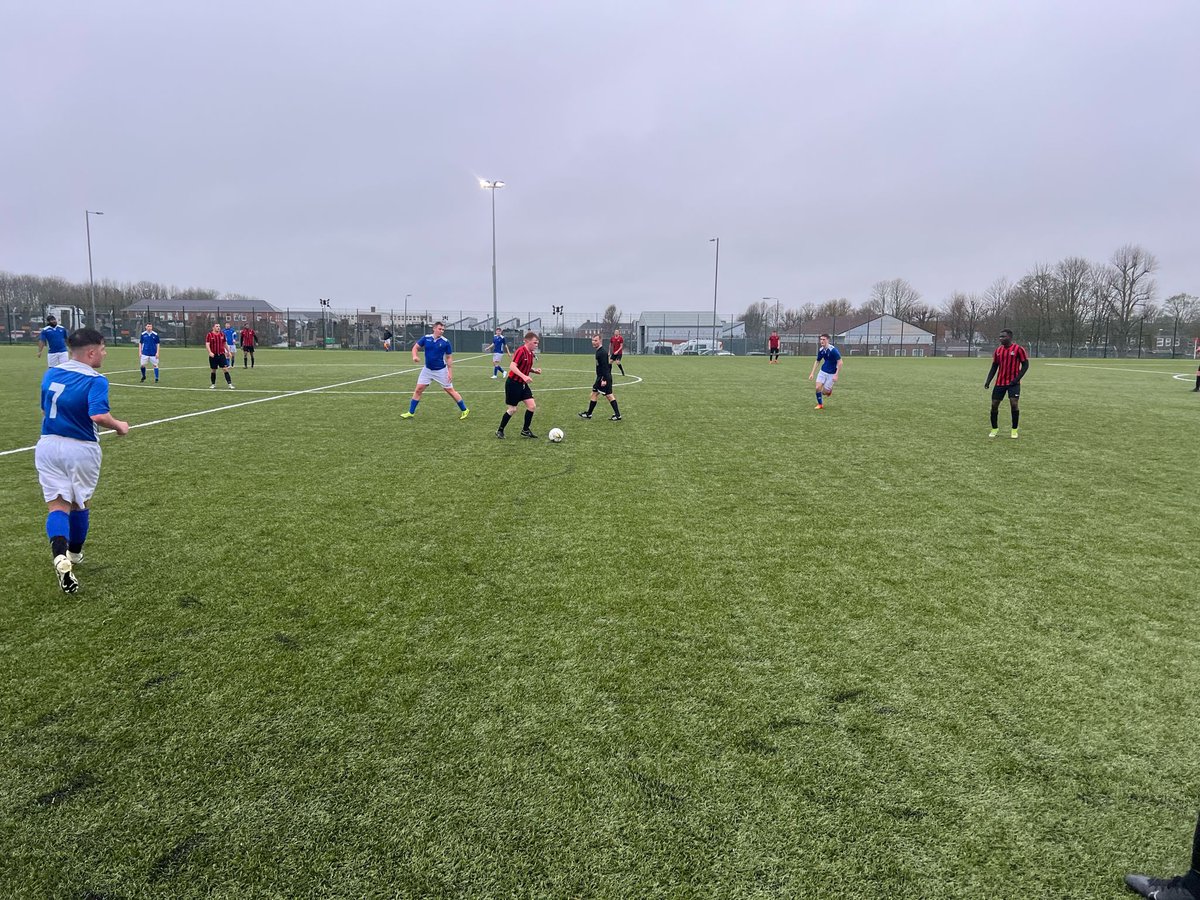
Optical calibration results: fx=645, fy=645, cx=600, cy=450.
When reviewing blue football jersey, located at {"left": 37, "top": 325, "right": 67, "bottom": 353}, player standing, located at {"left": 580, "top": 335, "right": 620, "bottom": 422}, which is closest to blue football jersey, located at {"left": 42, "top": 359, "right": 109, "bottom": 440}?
player standing, located at {"left": 580, "top": 335, "right": 620, "bottom": 422}

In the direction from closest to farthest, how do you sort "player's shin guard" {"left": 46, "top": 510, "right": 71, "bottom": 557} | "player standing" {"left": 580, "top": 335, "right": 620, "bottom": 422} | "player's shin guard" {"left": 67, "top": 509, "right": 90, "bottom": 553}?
"player's shin guard" {"left": 46, "top": 510, "right": 71, "bottom": 557} < "player's shin guard" {"left": 67, "top": 509, "right": 90, "bottom": 553} < "player standing" {"left": 580, "top": 335, "right": 620, "bottom": 422}

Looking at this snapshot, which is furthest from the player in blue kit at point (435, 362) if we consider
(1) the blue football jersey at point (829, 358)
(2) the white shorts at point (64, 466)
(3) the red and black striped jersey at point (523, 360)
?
(1) the blue football jersey at point (829, 358)

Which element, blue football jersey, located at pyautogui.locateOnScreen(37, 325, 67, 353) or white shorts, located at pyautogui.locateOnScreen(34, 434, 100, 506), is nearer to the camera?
white shorts, located at pyautogui.locateOnScreen(34, 434, 100, 506)

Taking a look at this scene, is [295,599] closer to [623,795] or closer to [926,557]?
[623,795]

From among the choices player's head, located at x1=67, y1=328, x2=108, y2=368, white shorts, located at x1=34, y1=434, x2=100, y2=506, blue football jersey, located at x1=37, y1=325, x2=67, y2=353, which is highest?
blue football jersey, located at x1=37, y1=325, x2=67, y2=353

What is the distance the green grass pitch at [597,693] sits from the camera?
7.83 feet

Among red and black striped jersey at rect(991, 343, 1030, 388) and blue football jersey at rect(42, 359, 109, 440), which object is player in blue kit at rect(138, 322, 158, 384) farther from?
red and black striped jersey at rect(991, 343, 1030, 388)

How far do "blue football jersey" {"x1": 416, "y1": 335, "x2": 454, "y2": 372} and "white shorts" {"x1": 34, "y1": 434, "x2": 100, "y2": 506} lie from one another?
357 inches

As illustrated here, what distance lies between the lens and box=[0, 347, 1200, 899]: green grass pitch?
2.39 meters

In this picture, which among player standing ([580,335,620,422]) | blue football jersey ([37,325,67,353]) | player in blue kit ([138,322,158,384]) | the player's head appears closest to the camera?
the player's head

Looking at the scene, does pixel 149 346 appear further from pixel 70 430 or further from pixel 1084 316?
pixel 1084 316

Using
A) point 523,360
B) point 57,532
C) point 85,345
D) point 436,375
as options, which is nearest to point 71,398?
point 85,345

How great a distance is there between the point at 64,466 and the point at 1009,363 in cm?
1354

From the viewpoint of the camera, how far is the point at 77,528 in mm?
5117
